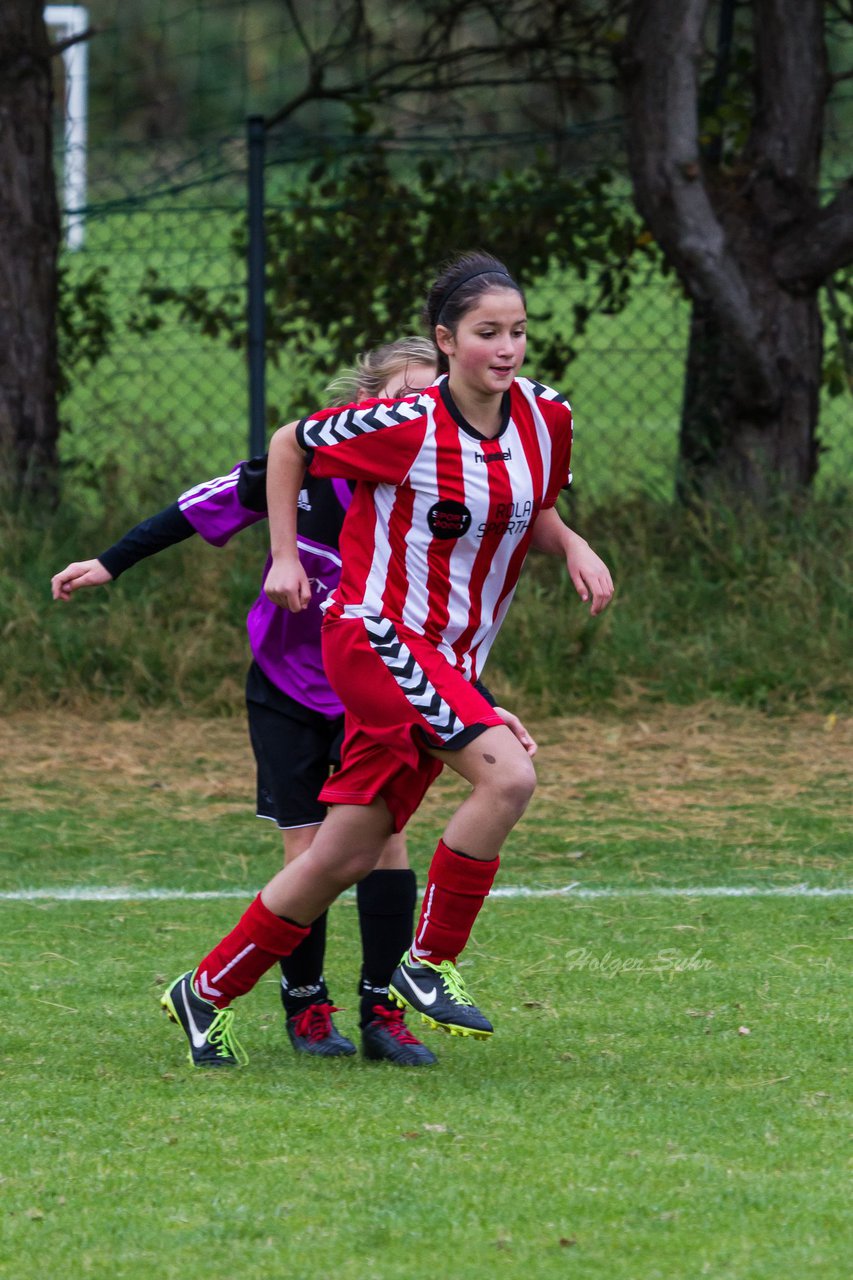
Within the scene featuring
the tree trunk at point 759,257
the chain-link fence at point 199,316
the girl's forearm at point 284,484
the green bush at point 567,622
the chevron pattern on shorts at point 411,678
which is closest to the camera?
the chevron pattern on shorts at point 411,678

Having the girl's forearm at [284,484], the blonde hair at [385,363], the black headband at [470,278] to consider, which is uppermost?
the black headband at [470,278]

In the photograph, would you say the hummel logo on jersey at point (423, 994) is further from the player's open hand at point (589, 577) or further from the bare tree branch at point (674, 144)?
the bare tree branch at point (674, 144)

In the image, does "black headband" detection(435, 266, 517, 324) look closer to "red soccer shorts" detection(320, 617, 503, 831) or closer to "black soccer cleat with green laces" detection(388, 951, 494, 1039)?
A: "red soccer shorts" detection(320, 617, 503, 831)

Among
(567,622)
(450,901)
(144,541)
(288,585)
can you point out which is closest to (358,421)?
(288,585)

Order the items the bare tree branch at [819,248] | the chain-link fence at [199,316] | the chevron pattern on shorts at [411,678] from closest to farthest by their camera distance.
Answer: the chevron pattern on shorts at [411,678] → the bare tree branch at [819,248] → the chain-link fence at [199,316]

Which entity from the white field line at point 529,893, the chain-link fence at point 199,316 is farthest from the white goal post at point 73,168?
the white field line at point 529,893

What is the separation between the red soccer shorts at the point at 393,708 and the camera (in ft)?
11.6

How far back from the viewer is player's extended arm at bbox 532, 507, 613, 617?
368 cm

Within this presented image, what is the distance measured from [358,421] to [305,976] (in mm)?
1158

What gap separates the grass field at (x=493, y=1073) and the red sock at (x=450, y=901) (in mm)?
250

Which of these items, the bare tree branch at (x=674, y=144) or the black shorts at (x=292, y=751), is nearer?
the black shorts at (x=292, y=751)

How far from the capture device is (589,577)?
3717mm

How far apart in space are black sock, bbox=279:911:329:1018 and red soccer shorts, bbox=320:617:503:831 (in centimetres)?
44

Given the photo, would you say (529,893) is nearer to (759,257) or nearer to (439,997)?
(439,997)
